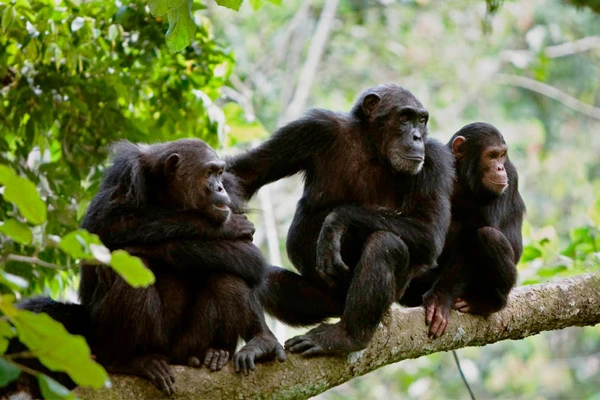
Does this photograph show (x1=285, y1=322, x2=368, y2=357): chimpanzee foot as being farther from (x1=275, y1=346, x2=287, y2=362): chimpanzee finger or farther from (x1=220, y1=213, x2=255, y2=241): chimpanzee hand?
(x1=220, y1=213, x2=255, y2=241): chimpanzee hand

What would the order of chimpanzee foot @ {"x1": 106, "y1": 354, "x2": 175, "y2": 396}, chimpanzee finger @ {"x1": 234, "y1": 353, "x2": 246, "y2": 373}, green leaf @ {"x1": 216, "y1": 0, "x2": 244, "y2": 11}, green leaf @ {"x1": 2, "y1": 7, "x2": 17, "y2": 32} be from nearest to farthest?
green leaf @ {"x1": 216, "y1": 0, "x2": 244, "y2": 11} < chimpanzee foot @ {"x1": 106, "y1": 354, "x2": 175, "y2": 396} < chimpanzee finger @ {"x1": 234, "y1": 353, "x2": 246, "y2": 373} < green leaf @ {"x1": 2, "y1": 7, "x2": 17, "y2": 32}

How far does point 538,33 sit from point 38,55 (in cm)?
1204

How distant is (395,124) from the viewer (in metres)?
5.45

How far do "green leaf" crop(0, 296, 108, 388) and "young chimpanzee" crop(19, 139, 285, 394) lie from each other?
1989 millimetres

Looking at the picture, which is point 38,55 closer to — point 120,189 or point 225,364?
point 120,189

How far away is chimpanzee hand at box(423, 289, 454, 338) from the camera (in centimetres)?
514

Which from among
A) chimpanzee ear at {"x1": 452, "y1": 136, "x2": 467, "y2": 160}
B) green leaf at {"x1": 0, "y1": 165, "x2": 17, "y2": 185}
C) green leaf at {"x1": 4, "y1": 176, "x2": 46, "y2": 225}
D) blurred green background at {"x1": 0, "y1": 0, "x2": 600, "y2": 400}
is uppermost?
green leaf at {"x1": 0, "y1": 165, "x2": 17, "y2": 185}

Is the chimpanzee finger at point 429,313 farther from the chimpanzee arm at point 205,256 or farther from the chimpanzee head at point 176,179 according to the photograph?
the chimpanzee head at point 176,179

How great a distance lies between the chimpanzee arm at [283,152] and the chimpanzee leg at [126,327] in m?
1.42

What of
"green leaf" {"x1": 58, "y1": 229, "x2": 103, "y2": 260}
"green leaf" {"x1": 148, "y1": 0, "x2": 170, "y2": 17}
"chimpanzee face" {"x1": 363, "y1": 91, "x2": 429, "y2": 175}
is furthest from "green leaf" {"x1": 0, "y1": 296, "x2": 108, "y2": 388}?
"chimpanzee face" {"x1": 363, "y1": 91, "x2": 429, "y2": 175}

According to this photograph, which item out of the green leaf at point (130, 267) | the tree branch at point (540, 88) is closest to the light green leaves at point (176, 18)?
the green leaf at point (130, 267)

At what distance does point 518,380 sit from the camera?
1622cm

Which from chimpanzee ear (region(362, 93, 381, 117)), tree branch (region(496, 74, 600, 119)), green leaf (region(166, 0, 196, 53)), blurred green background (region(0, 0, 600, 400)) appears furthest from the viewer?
tree branch (region(496, 74, 600, 119))

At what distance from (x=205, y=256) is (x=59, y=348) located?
8.17 feet
